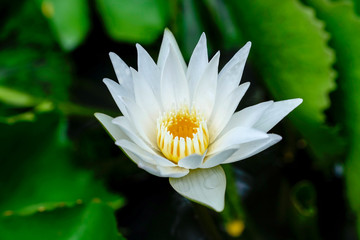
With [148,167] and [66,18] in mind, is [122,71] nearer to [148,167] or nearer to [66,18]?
[148,167]

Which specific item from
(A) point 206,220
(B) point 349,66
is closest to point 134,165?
(A) point 206,220

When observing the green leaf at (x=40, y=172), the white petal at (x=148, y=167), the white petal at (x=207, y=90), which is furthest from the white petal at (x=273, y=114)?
the green leaf at (x=40, y=172)

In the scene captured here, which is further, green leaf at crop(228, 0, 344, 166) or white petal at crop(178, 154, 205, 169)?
green leaf at crop(228, 0, 344, 166)

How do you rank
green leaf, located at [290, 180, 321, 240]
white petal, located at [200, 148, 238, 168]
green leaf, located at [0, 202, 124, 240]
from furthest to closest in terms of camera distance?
green leaf, located at [290, 180, 321, 240] → green leaf, located at [0, 202, 124, 240] → white petal, located at [200, 148, 238, 168]

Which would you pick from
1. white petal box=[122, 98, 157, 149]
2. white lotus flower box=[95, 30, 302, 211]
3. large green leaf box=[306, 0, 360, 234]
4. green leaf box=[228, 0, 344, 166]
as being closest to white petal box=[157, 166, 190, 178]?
white lotus flower box=[95, 30, 302, 211]

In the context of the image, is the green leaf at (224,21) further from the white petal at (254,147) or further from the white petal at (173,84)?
the white petal at (254,147)

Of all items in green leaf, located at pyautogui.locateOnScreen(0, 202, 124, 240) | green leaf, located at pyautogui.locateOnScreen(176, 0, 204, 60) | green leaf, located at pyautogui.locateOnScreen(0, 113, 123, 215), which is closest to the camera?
green leaf, located at pyautogui.locateOnScreen(0, 202, 124, 240)

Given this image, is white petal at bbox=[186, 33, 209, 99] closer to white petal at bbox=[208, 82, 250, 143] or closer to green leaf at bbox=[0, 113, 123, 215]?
white petal at bbox=[208, 82, 250, 143]
